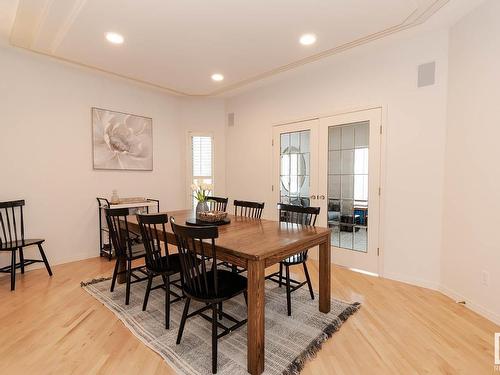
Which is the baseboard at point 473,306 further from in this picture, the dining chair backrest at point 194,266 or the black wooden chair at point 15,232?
the black wooden chair at point 15,232

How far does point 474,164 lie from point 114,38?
12.8 ft

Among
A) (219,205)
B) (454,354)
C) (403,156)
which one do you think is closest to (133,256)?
Answer: (219,205)

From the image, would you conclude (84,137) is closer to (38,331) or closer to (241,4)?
(38,331)

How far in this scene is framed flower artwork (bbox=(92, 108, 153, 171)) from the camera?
161 inches

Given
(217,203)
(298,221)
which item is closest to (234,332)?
(298,221)

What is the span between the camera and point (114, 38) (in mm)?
2902

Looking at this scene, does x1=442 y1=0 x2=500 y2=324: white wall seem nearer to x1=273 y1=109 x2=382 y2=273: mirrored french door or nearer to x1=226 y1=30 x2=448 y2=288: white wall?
x1=226 y1=30 x2=448 y2=288: white wall

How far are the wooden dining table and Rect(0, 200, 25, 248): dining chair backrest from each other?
169cm

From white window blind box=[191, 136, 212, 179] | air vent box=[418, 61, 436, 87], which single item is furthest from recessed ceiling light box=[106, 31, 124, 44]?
air vent box=[418, 61, 436, 87]

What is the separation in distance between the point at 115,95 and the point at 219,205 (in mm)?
2504

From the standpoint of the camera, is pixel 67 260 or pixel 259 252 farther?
pixel 67 260

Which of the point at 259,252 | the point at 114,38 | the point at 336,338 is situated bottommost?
the point at 336,338

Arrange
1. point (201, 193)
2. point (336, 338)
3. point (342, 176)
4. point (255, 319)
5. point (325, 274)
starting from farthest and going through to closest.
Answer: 1. point (342, 176)
2. point (201, 193)
3. point (325, 274)
4. point (336, 338)
5. point (255, 319)

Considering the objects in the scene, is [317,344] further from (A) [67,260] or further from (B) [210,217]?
(A) [67,260]
